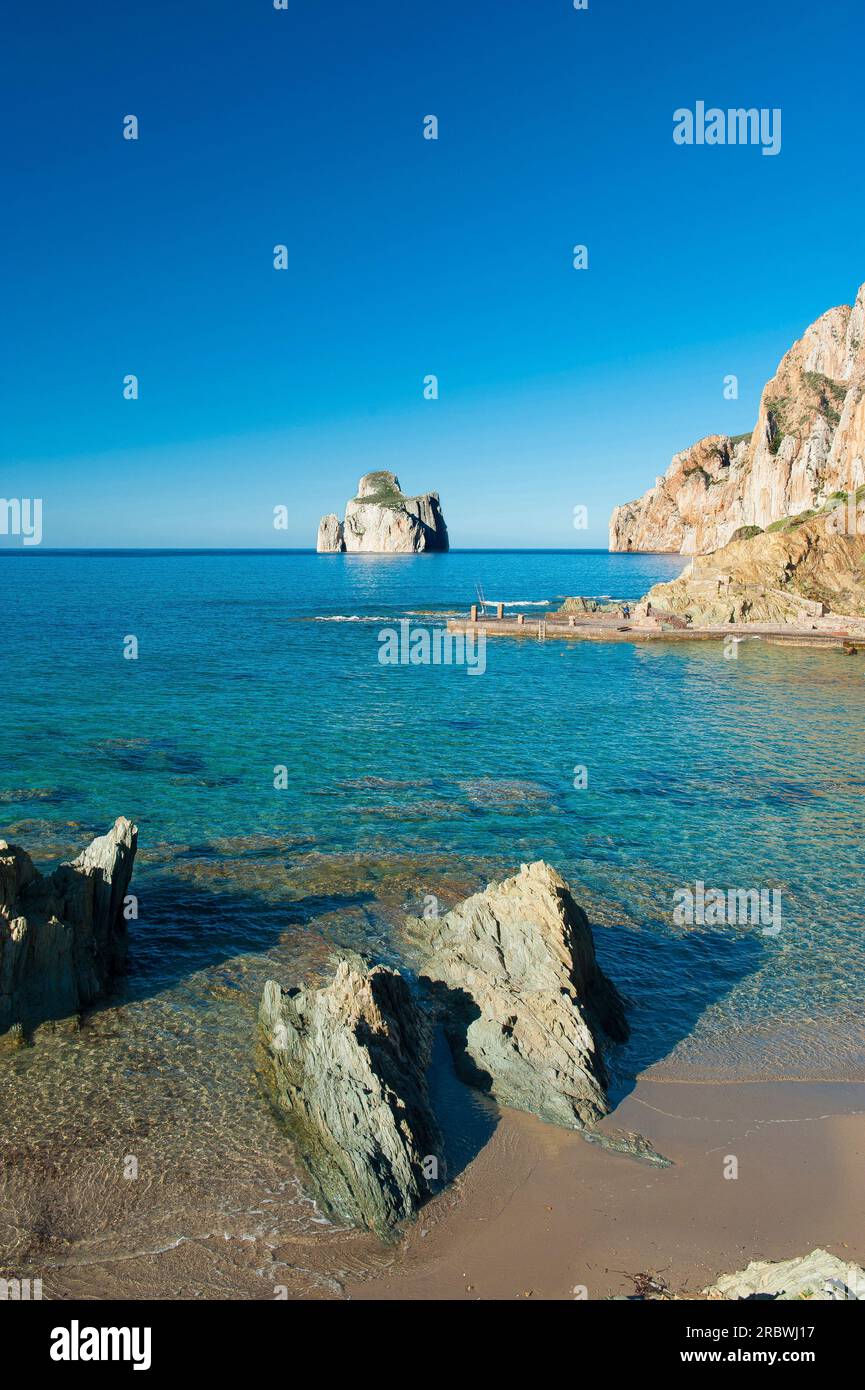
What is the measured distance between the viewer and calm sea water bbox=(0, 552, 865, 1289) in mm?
15977

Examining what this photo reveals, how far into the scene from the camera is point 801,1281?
9.04 meters

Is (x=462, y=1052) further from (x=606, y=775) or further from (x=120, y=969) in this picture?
(x=606, y=775)

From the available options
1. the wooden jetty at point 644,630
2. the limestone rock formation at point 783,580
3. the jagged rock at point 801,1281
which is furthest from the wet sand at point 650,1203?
the limestone rock formation at point 783,580

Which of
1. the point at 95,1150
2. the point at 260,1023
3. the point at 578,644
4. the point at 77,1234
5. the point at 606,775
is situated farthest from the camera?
the point at 578,644

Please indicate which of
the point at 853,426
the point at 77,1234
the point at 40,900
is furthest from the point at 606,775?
the point at 853,426

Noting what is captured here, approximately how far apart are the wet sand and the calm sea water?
4.74 feet

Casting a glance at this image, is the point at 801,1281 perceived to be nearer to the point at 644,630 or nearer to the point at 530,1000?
the point at 530,1000

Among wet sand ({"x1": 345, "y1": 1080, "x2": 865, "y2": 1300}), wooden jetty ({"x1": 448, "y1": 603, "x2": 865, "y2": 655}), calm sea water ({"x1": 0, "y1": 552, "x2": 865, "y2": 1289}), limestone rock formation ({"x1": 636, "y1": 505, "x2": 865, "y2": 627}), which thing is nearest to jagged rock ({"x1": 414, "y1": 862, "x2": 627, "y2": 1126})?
wet sand ({"x1": 345, "y1": 1080, "x2": 865, "y2": 1300})

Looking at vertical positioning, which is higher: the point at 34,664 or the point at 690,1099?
the point at 34,664

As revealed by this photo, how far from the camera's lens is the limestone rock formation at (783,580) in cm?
9350

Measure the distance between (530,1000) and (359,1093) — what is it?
3970 millimetres

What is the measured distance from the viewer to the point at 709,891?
2433 cm
